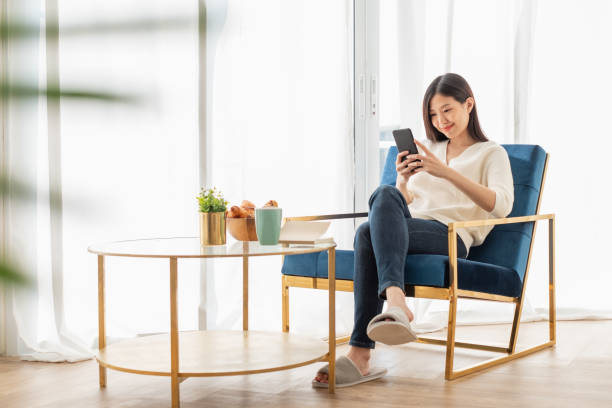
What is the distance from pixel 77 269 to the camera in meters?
2.69

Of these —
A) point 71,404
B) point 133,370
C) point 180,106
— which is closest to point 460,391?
point 133,370

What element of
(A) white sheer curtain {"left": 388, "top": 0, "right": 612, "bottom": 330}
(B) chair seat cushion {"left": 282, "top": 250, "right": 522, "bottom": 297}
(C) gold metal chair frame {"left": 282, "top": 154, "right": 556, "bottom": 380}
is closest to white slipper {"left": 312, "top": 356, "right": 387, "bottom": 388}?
(C) gold metal chair frame {"left": 282, "top": 154, "right": 556, "bottom": 380}

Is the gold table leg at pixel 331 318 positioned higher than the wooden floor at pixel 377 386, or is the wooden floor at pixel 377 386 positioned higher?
the gold table leg at pixel 331 318

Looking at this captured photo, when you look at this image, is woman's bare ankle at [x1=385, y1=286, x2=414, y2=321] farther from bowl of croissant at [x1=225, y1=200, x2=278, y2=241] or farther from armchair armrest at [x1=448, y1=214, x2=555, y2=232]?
bowl of croissant at [x1=225, y1=200, x2=278, y2=241]

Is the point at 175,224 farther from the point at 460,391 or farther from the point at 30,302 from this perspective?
the point at 460,391

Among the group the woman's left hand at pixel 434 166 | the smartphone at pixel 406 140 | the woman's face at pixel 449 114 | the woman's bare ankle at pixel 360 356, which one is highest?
the woman's face at pixel 449 114

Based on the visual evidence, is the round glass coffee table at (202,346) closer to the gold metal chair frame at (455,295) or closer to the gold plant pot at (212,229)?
the gold plant pot at (212,229)

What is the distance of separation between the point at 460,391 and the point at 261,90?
161 cm

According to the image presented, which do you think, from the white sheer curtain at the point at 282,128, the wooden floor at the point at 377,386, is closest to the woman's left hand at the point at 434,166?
the wooden floor at the point at 377,386

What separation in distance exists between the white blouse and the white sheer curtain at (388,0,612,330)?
0.92 meters

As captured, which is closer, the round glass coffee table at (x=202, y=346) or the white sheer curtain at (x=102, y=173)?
the round glass coffee table at (x=202, y=346)

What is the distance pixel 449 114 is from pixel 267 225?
89cm

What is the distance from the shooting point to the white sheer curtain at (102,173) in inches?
104

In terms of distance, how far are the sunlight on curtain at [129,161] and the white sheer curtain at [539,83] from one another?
46.2 inches
